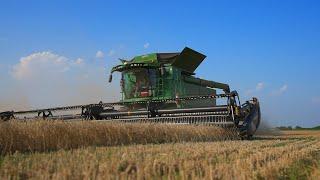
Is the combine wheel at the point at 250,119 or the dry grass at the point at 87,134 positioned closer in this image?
the dry grass at the point at 87,134

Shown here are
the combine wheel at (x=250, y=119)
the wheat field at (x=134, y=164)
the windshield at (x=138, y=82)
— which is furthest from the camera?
the windshield at (x=138, y=82)

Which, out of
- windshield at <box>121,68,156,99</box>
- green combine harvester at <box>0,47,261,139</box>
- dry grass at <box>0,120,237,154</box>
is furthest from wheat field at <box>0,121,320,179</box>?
windshield at <box>121,68,156,99</box>

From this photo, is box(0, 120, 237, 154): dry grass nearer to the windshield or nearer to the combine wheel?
the combine wheel

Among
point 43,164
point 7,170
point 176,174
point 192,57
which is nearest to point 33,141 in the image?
point 43,164

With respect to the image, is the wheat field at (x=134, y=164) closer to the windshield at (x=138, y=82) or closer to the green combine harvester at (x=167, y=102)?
the green combine harvester at (x=167, y=102)

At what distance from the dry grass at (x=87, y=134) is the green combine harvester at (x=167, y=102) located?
0.75 meters

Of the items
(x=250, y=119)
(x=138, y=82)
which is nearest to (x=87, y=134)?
(x=250, y=119)

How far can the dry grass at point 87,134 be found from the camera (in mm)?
6816

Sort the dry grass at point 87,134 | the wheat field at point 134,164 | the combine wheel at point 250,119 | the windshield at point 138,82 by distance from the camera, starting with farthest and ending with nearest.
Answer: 1. the windshield at point 138,82
2. the combine wheel at point 250,119
3. the dry grass at point 87,134
4. the wheat field at point 134,164

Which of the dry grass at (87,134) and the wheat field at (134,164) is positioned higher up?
the dry grass at (87,134)

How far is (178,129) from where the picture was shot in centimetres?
998

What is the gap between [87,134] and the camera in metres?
8.19

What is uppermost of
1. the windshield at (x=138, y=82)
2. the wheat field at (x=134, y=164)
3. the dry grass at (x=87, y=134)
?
the windshield at (x=138, y=82)

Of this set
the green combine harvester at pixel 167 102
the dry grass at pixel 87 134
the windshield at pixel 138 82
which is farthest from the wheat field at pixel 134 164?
the windshield at pixel 138 82
